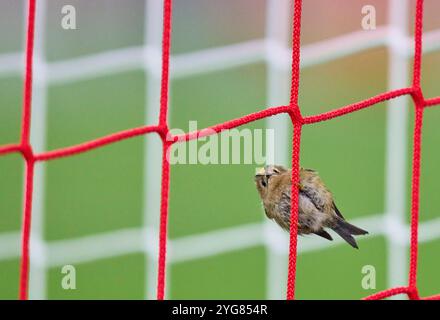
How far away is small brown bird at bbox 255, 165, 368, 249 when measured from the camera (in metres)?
1.03

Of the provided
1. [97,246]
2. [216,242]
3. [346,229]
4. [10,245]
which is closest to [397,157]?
[216,242]

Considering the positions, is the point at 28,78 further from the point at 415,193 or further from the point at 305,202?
the point at 415,193

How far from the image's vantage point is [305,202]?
103 cm

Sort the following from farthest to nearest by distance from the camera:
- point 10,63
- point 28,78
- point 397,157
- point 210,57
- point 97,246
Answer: point 210,57 < point 10,63 < point 97,246 < point 397,157 < point 28,78

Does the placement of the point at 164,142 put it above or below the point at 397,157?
below

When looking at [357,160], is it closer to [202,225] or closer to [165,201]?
[202,225]

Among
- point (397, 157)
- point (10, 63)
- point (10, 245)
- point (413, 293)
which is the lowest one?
point (413, 293)

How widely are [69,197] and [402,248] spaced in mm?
1436

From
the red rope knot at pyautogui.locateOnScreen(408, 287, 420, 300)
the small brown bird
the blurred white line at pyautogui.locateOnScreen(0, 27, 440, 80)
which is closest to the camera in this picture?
the small brown bird

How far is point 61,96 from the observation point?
428 cm

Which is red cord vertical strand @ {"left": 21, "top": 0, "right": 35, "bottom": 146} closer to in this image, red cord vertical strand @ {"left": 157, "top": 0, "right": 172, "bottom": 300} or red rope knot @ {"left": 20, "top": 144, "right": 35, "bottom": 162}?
red rope knot @ {"left": 20, "top": 144, "right": 35, "bottom": 162}

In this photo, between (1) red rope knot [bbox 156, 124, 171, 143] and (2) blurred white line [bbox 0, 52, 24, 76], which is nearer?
(1) red rope knot [bbox 156, 124, 171, 143]

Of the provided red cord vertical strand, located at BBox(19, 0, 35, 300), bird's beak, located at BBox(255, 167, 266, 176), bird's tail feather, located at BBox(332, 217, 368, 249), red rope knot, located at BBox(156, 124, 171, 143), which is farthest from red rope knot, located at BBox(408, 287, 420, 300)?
red cord vertical strand, located at BBox(19, 0, 35, 300)

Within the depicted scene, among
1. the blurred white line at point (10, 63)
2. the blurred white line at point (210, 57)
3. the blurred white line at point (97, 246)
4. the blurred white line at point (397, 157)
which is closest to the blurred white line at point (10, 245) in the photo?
the blurred white line at point (97, 246)
